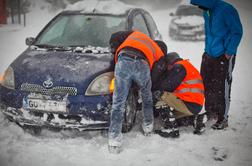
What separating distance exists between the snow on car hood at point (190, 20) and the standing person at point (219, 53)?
28.6 ft

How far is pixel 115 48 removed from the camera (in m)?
3.90

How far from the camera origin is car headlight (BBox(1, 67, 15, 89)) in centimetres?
396

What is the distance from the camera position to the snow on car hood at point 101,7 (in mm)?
5160

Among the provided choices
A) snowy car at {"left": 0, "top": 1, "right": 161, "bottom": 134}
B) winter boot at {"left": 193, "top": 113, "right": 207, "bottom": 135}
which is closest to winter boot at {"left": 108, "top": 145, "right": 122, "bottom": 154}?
snowy car at {"left": 0, "top": 1, "right": 161, "bottom": 134}

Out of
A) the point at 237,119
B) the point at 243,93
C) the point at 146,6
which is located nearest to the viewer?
the point at 237,119

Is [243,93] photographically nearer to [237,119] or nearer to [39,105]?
[237,119]

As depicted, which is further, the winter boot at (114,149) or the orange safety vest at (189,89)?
the orange safety vest at (189,89)

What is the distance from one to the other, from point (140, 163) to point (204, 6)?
2284 mm

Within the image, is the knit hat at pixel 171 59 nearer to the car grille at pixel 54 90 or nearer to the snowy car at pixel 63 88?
the snowy car at pixel 63 88

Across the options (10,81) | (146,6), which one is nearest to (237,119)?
(10,81)

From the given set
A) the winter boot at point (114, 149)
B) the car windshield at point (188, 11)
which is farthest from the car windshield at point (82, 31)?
the car windshield at point (188, 11)

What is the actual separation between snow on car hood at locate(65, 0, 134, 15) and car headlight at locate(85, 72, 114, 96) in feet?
5.14

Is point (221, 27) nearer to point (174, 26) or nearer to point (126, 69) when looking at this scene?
point (126, 69)

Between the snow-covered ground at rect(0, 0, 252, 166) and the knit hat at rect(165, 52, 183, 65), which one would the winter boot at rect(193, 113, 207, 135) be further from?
the knit hat at rect(165, 52, 183, 65)
